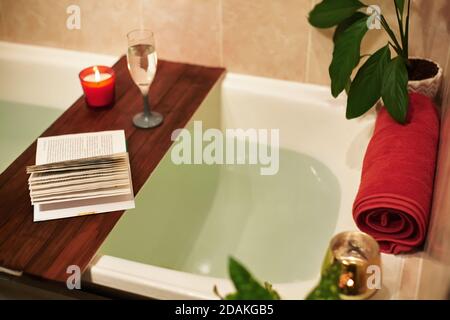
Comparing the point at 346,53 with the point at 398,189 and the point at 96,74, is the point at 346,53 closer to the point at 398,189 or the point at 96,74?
the point at 398,189

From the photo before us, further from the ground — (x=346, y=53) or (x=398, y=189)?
(x=346, y=53)

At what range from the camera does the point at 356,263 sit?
3.36 ft

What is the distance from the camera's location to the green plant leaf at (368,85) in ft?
4.55

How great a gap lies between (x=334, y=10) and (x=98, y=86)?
686mm

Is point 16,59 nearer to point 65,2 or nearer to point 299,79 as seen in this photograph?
point 65,2

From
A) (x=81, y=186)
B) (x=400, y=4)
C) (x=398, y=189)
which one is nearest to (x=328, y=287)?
(x=398, y=189)

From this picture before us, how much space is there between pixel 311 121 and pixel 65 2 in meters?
0.91

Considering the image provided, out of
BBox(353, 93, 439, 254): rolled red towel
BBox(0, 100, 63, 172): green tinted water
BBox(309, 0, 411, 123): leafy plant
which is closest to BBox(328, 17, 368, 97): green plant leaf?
BBox(309, 0, 411, 123): leafy plant

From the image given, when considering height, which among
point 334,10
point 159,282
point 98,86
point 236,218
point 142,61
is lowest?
point 236,218

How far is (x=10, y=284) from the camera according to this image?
124cm

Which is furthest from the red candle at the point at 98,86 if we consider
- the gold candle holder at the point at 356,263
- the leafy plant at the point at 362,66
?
the gold candle holder at the point at 356,263

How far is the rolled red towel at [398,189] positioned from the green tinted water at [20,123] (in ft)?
3.89

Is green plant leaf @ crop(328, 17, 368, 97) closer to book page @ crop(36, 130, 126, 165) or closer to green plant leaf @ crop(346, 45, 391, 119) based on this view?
green plant leaf @ crop(346, 45, 391, 119)

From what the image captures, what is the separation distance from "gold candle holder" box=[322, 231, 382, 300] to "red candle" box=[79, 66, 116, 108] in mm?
881
